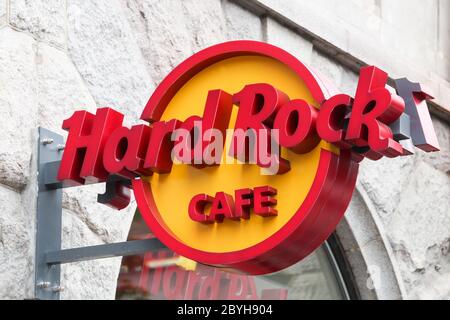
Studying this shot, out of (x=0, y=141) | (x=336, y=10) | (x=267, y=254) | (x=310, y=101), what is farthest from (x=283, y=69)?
(x=336, y=10)

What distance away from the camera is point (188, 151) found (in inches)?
138

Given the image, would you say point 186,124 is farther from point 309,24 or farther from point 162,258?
point 309,24

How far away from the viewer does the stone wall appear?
392 cm

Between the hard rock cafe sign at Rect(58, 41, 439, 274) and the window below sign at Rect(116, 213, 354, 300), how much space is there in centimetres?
67

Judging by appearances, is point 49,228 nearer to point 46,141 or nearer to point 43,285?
point 43,285

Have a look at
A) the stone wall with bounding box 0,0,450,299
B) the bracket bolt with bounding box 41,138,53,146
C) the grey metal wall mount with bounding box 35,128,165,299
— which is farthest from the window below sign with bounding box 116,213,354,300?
the bracket bolt with bounding box 41,138,53,146

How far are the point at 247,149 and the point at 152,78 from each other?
1.20 meters

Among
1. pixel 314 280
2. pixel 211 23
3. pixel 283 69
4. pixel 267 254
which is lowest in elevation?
pixel 267 254

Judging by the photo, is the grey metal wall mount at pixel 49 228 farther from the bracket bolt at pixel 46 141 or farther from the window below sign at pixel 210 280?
the window below sign at pixel 210 280

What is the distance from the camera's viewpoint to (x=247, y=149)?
3.43 m

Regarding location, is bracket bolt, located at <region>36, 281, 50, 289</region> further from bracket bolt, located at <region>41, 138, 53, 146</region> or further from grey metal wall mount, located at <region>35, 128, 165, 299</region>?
bracket bolt, located at <region>41, 138, 53, 146</region>

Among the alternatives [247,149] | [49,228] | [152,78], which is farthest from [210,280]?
[247,149]

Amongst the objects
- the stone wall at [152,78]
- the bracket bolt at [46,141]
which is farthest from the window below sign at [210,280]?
the bracket bolt at [46,141]
